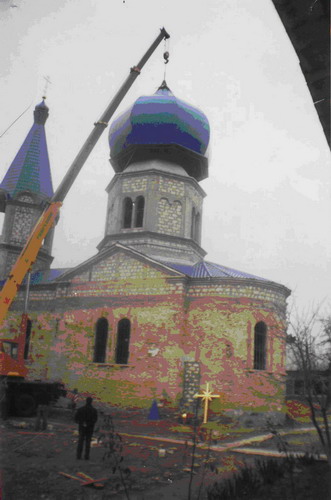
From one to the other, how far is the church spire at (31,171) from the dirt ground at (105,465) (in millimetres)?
13467

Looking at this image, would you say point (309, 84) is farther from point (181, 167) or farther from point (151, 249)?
point (181, 167)

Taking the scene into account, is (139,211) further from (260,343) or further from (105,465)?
(105,465)

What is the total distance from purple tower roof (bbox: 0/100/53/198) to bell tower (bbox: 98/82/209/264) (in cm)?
412

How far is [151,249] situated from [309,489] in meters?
15.5

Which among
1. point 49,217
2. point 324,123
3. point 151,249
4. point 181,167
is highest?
point 181,167

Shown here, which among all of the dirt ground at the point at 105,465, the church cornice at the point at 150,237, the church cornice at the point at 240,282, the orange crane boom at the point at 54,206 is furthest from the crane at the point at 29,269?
the church cornice at the point at 150,237

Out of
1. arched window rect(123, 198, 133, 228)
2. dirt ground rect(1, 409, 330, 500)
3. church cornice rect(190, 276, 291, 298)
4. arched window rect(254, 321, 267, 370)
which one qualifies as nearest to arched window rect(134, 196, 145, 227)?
arched window rect(123, 198, 133, 228)

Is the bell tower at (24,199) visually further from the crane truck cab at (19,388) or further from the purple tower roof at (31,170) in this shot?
the crane truck cab at (19,388)

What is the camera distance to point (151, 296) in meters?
18.4

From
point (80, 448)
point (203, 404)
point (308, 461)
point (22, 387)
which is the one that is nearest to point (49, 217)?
point (80, 448)

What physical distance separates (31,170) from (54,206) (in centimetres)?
1357

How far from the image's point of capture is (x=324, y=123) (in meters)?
3.19

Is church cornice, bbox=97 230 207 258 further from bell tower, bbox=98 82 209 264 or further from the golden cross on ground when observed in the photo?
the golden cross on ground

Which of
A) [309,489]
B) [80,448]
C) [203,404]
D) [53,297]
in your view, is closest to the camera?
[309,489]
